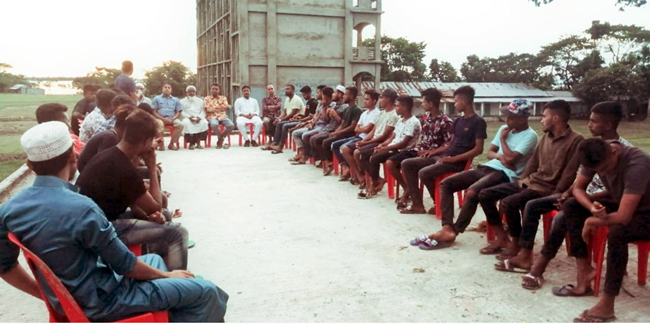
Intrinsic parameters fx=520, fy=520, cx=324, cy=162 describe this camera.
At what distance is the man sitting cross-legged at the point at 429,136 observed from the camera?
6074 millimetres

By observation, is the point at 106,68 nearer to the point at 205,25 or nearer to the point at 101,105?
the point at 205,25

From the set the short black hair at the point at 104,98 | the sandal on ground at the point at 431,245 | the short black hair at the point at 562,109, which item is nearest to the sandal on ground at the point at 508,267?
the sandal on ground at the point at 431,245

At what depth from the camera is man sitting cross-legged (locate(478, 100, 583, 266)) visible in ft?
13.6

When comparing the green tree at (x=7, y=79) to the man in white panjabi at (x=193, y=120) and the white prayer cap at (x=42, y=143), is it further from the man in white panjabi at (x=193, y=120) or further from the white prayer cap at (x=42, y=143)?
the white prayer cap at (x=42, y=143)

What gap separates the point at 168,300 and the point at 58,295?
501 millimetres

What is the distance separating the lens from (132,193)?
3320 millimetres

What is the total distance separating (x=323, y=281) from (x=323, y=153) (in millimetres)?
4800

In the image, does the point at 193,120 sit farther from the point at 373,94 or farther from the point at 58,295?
the point at 58,295

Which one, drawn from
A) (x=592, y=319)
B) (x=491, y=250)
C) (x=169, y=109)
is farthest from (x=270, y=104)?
(x=592, y=319)

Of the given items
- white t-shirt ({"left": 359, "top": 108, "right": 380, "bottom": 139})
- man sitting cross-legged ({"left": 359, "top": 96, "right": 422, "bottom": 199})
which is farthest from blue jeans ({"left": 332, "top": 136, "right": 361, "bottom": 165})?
man sitting cross-legged ({"left": 359, "top": 96, "right": 422, "bottom": 199})

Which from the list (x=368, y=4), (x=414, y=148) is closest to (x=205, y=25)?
(x=368, y=4)

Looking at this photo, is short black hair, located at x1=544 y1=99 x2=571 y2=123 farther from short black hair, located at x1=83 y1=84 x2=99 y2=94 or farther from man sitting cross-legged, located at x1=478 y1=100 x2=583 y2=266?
short black hair, located at x1=83 y1=84 x2=99 y2=94

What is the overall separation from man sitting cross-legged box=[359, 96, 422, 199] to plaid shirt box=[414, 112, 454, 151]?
0.23 m

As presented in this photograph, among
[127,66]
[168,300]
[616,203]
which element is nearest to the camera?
[168,300]
